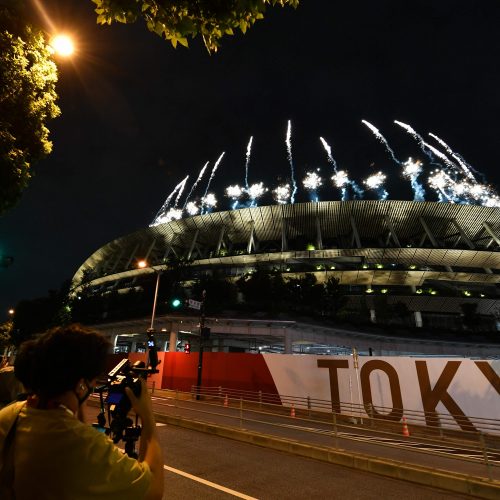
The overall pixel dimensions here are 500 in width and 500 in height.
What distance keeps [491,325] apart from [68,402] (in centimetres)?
5904

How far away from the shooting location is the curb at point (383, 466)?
6.40 meters

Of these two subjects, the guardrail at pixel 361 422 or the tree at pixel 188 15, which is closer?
the tree at pixel 188 15

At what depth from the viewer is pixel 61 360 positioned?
1748 mm

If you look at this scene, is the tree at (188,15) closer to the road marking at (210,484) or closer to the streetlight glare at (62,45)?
the streetlight glare at (62,45)

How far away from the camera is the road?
5.74 meters

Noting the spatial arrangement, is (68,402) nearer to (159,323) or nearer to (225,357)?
(225,357)

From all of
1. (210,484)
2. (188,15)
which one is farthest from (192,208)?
(188,15)

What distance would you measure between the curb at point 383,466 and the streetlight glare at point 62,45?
1077 centimetres

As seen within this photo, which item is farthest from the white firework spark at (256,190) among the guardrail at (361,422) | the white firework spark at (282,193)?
the guardrail at (361,422)

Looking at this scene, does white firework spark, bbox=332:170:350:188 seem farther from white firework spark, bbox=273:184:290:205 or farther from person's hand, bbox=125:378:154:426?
person's hand, bbox=125:378:154:426

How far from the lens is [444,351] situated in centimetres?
3944

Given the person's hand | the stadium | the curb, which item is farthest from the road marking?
the stadium

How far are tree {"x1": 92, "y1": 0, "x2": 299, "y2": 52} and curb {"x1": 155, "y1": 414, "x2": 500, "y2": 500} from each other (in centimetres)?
863

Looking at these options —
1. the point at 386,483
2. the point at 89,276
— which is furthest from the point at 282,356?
the point at 89,276
